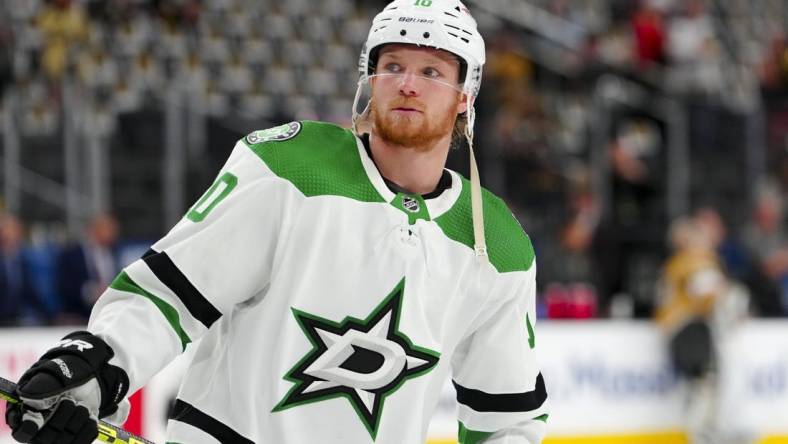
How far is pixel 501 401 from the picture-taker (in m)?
2.40

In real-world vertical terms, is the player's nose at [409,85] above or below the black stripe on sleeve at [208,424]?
above

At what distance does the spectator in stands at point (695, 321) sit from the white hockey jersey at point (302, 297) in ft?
13.4

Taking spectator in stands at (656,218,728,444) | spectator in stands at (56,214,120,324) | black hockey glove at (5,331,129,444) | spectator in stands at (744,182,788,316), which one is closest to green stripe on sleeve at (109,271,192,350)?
black hockey glove at (5,331,129,444)

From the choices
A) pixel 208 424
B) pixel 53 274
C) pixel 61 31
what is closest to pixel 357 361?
pixel 208 424

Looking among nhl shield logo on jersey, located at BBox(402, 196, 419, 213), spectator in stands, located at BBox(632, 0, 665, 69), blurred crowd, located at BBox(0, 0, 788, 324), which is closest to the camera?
nhl shield logo on jersey, located at BBox(402, 196, 419, 213)

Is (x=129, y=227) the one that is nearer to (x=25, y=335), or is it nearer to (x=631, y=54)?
(x=25, y=335)

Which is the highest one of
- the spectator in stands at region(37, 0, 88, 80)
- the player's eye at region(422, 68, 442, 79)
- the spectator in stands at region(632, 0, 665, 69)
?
the spectator in stands at region(632, 0, 665, 69)

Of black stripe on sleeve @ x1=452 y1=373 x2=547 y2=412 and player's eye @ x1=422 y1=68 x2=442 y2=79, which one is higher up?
player's eye @ x1=422 y1=68 x2=442 y2=79

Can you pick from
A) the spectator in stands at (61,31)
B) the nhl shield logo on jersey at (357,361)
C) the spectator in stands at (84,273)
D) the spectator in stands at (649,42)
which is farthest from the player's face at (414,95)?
the spectator in stands at (649,42)

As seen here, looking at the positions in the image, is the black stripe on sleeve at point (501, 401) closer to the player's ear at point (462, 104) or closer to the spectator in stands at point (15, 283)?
the player's ear at point (462, 104)

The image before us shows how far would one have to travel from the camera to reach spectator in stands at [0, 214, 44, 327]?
6.00 m

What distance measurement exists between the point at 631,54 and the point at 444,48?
7.43m

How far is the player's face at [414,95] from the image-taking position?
223cm

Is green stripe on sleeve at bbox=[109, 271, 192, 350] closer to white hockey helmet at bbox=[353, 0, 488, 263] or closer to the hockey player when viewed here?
the hockey player
